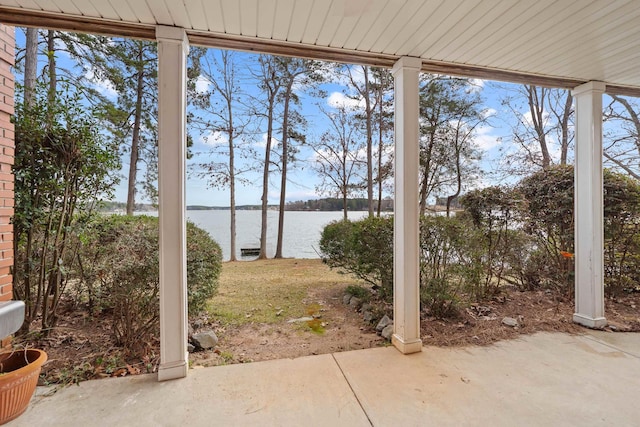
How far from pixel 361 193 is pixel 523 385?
5.58 metres

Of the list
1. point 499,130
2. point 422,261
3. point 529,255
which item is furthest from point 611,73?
point 499,130

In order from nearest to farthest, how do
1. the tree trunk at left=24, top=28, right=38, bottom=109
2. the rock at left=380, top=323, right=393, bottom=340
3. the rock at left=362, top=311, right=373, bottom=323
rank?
the rock at left=380, top=323, right=393, bottom=340
the rock at left=362, top=311, right=373, bottom=323
the tree trunk at left=24, top=28, right=38, bottom=109

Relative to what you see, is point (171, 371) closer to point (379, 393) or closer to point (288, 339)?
point (288, 339)

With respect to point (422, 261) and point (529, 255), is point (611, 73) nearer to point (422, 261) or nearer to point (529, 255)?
point (529, 255)

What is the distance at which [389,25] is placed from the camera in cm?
193

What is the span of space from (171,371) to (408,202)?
90.2 inches

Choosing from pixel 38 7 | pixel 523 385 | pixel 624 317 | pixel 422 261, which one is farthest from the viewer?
pixel 624 317

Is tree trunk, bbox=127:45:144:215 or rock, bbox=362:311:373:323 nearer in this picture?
rock, bbox=362:311:373:323

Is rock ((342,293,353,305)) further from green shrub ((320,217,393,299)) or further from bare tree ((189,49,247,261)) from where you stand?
bare tree ((189,49,247,261))

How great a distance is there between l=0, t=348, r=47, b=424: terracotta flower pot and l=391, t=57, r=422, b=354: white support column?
8.48 feet

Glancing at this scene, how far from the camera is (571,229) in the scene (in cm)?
Answer: 342

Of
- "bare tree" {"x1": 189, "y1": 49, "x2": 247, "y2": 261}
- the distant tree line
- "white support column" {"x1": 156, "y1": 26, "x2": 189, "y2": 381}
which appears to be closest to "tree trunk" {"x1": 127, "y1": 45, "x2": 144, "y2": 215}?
"bare tree" {"x1": 189, "y1": 49, "x2": 247, "y2": 261}

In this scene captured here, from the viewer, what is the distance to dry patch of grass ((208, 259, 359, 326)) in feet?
10.9

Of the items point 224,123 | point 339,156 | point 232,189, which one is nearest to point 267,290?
point 232,189
